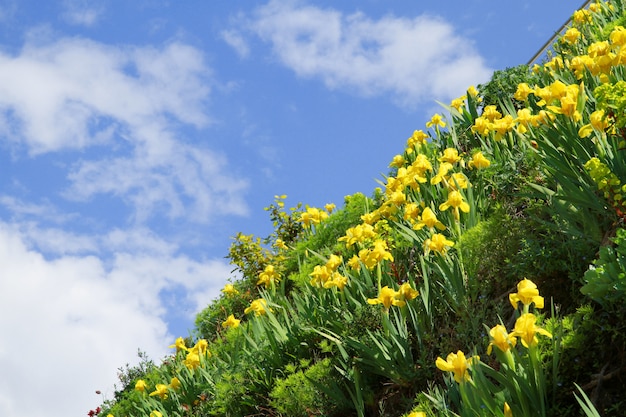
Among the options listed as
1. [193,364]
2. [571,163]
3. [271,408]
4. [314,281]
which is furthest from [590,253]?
[193,364]

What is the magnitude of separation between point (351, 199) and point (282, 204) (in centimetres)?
158

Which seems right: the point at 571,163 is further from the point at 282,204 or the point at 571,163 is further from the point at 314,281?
the point at 282,204

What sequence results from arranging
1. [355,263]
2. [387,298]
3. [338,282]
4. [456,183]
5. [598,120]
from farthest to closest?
[355,263] < [338,282] < [456,183] < [387,298] < [598,120]

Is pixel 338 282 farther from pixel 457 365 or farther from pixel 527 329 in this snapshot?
pixel 527 329

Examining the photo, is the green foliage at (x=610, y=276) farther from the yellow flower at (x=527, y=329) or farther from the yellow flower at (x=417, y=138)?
the yellow flower at (x=417, y=138)

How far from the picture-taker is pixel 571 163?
473 cm

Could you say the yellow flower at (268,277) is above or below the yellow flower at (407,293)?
above

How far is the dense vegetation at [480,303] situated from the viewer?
366 centimetres

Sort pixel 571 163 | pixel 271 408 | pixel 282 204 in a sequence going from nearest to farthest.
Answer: pixel 571 163 → pixel 271 408 → pixel 282 204

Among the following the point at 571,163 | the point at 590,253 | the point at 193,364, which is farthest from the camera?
the point at 193,364

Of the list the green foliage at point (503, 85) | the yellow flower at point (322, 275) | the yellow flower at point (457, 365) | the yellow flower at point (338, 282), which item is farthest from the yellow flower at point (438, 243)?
the green foliage at point (503, 85)

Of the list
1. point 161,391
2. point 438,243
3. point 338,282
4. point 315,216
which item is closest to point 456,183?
point 438,243

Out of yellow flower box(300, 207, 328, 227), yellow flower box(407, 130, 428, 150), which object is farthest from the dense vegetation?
yellow flower box(300, 207, 328, 227)

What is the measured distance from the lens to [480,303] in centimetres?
492
